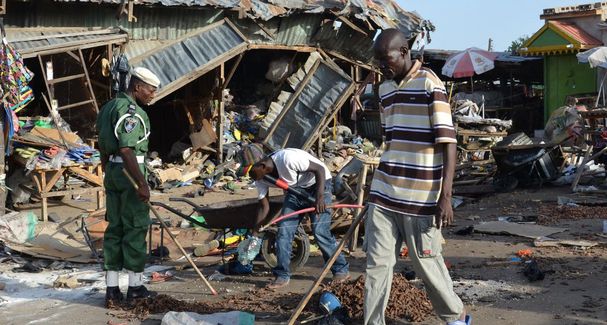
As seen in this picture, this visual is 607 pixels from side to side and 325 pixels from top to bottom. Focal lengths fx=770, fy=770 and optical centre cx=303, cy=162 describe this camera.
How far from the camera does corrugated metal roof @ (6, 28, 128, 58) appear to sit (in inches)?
526

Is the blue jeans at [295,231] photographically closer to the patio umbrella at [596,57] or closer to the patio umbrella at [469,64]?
the patio umbrella at [596,57]

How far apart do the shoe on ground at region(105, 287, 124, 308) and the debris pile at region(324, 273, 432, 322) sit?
180 cm

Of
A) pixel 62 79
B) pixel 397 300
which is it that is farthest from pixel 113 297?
pixel 62 79

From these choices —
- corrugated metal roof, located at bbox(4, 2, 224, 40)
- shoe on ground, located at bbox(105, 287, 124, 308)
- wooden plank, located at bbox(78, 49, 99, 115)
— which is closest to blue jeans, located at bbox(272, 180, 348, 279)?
shoe on ground, located at bbox(105, 287, 124, 308)

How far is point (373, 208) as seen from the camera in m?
5.06

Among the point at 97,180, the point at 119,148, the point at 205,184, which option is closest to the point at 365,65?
the point at 205,184

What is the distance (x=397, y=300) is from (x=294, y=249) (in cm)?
191

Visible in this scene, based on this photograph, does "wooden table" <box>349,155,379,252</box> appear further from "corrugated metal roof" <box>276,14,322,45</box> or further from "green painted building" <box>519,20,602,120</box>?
"green painted building" <box>519,20,602,120</box>

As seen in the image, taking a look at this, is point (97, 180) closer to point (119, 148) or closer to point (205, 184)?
point (205, 184)

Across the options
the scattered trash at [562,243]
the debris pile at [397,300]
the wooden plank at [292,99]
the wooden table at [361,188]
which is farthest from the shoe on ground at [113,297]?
the wooden plank at [292,99]

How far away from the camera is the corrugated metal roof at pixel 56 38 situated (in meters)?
13.4

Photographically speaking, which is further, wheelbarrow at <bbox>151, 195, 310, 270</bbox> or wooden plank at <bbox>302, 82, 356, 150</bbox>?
wooden plank at <bbox>302, 82, 356, 150</bbox>

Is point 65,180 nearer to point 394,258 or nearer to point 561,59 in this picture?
point 394,258

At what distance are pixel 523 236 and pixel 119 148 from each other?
5.17 meters
